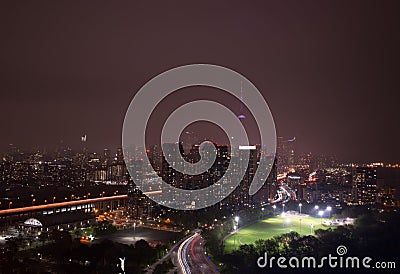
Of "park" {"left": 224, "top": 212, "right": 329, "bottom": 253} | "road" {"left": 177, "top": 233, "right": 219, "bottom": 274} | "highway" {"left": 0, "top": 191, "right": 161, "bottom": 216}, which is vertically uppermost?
"highway" {"left": 0, "top": 191, "right": 161, "bottom": 216}

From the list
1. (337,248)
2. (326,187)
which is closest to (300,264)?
(337,248)

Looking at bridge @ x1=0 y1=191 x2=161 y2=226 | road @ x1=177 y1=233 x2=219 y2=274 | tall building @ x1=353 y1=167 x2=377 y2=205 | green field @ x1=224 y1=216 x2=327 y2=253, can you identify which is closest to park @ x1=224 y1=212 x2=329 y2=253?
green field @ x1=224 y1=216 x2=327 y2=253

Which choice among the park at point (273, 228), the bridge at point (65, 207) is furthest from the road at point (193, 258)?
the bridge at point (65, 207)

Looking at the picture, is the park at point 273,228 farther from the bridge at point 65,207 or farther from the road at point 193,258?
the bridge at point 65,207

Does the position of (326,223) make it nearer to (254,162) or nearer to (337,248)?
(337,248)

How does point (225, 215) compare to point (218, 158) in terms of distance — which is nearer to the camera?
point (225, 215)

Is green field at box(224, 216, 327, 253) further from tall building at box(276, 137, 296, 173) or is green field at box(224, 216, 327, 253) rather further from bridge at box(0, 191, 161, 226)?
tall building at box(276, 137, 296, 173)

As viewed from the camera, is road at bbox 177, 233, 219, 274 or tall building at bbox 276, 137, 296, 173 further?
tall building at bbox 276, 137, 296, 173

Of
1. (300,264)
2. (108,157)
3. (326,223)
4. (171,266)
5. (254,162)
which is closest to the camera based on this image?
(300,264)
